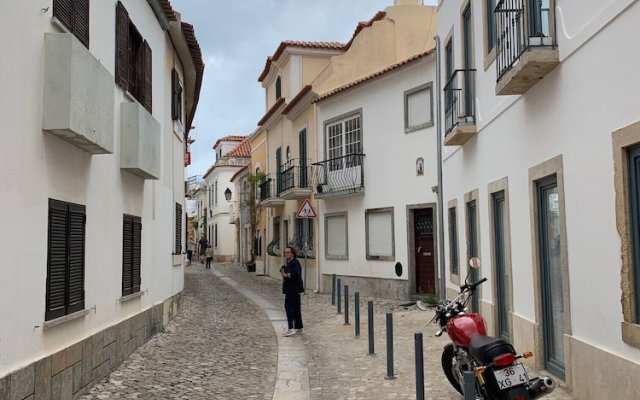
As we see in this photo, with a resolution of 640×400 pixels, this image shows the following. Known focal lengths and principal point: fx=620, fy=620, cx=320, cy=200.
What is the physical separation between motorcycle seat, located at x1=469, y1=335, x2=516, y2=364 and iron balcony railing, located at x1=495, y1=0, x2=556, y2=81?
3016 mm

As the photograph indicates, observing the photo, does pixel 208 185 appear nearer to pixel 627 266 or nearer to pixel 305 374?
pixel 305 374

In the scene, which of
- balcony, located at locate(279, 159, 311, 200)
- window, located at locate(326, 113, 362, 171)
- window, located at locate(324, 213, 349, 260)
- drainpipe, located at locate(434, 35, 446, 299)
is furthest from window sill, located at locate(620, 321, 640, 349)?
balcony, located at locate(279, 159, 311, 200)

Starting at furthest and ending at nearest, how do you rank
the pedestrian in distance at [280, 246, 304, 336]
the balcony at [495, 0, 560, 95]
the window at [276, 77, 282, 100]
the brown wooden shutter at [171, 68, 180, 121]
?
the window at [276, 77, 282, 100] → the brown wooden shutter at [171, 68, 180, 121] → the pedestrian in distance at [280, 246, 304, 336] → the balcony at [495, 0, 560, 95]

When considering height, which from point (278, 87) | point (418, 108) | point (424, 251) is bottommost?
point (424, 251)

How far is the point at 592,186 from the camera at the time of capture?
5.52 metres

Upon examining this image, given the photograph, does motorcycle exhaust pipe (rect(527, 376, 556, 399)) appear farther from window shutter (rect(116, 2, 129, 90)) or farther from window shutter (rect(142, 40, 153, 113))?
window shutter (rect(142, 40, 153, 113))

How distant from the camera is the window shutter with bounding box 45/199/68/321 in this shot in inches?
228

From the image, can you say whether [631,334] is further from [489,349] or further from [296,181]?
Answer: [296,181]

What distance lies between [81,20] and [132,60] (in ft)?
8.86

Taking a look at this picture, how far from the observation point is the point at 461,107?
34.2 feet

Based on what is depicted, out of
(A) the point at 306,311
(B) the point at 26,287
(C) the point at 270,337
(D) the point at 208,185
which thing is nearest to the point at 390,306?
(A) the point at 306,311

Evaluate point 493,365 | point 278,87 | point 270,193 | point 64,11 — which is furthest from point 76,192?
point 278,87

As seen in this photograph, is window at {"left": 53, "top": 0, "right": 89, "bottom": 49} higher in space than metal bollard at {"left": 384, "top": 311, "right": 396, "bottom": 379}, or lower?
higher

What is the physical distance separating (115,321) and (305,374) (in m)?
2.58
